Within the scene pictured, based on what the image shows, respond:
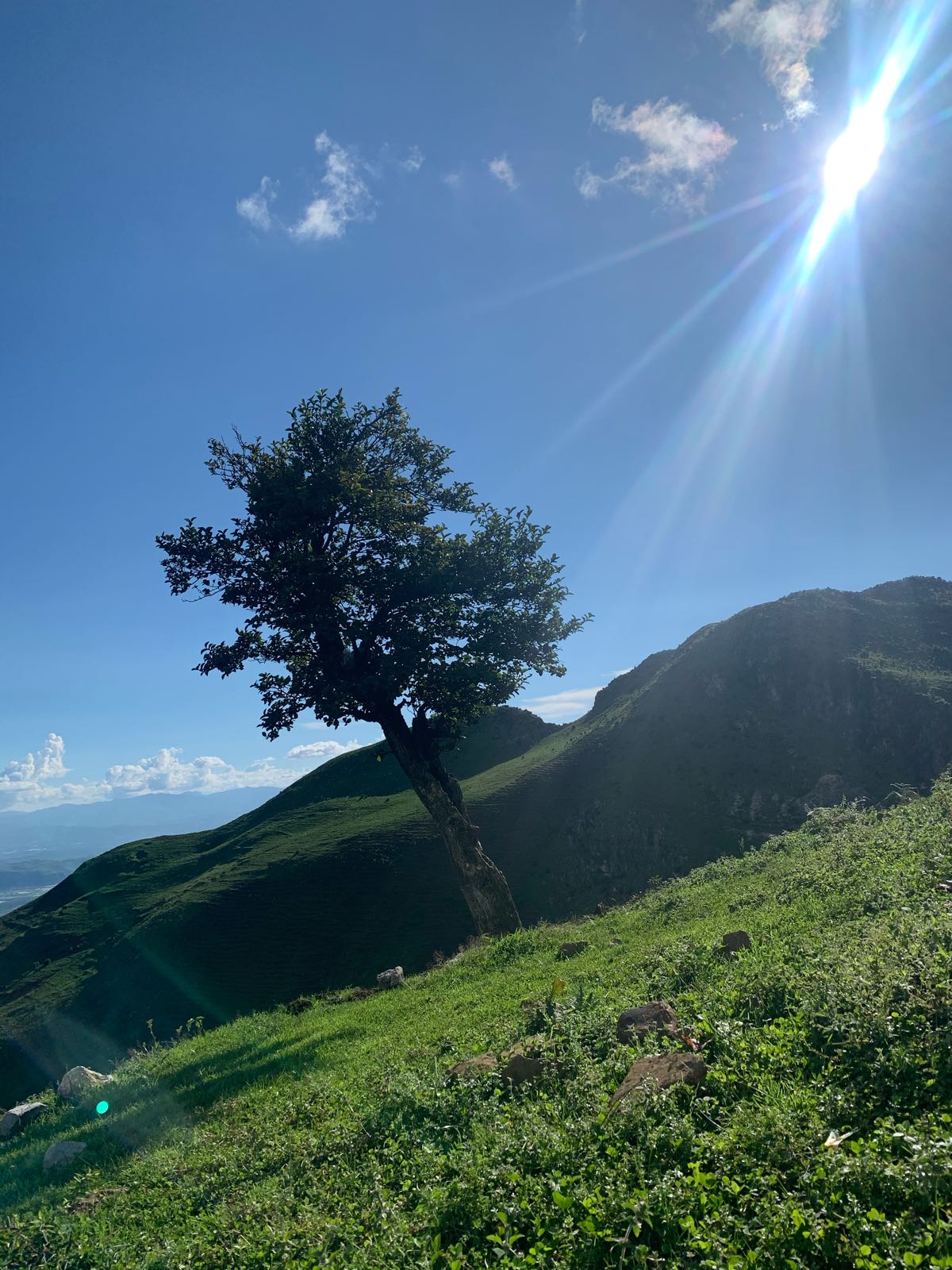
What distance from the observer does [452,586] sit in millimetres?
22969

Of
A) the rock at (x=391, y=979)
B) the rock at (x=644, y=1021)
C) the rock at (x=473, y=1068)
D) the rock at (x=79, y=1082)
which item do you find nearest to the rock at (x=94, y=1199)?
the rock at (x=473, y=1068)

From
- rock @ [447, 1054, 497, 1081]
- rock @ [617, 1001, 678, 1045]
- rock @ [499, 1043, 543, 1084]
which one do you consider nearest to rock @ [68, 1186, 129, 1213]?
rock @ [447, 1054, 497, 1081]

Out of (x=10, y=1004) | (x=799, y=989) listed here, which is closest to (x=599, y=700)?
(x=10, y=1004)

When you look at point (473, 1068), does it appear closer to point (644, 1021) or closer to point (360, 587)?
point (644, 1021)

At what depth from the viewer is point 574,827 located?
5388 centimetres

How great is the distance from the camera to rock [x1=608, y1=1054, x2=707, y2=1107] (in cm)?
608

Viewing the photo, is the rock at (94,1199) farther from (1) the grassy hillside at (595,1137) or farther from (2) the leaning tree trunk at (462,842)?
(2) the leaning tree trunk at (462,842)

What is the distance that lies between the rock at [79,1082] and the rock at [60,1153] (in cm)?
415

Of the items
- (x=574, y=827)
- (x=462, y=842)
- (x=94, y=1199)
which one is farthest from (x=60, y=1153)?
(x=574, y=827)

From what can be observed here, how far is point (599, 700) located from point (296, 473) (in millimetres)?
63912

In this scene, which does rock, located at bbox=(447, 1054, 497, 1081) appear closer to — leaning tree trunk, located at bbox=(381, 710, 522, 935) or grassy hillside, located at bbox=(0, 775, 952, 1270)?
grassy hillside, located at bbox=(0, 775, 952, 1270)

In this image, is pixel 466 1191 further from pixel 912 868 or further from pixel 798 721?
pixel 798 721

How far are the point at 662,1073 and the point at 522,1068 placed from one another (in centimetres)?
191

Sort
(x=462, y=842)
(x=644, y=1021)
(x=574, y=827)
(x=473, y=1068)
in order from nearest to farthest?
(x=644, y=1021)
(x=473, y=1068)
(x=462, y=842)
(x=574, y=827)
